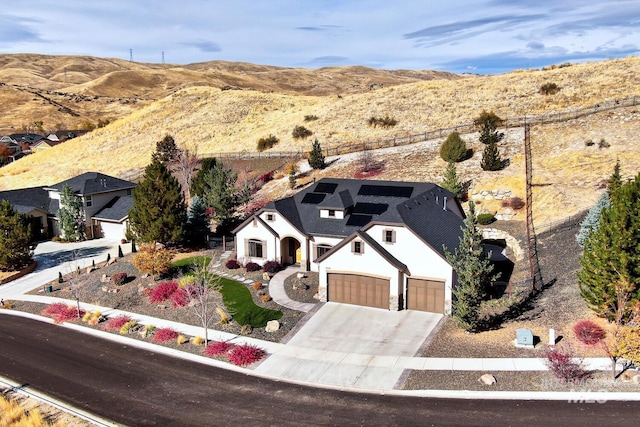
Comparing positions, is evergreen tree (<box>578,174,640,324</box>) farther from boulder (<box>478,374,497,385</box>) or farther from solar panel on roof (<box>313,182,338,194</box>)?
solar panel on roof (<box>313,182,338,194</box>)

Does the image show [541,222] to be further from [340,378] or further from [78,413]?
[78,413]

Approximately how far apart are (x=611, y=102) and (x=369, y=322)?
56.5 metres

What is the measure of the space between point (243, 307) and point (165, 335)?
18.6 feet

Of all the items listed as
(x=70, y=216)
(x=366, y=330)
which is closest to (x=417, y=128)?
(x=70, y=216)

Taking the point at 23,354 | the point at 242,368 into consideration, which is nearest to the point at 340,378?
the point at 242,368

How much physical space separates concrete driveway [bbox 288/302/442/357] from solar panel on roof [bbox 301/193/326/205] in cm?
1079

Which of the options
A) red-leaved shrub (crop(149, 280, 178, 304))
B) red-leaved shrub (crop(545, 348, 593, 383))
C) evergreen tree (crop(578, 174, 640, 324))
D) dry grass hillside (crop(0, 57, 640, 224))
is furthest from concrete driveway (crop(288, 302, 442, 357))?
dry grass hillside (crop(0, 57, 640, 224))

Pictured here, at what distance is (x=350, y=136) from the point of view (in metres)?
81.3

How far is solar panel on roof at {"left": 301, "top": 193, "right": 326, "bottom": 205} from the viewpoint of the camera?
4150 centimetres

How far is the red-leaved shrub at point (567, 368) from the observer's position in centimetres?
2242

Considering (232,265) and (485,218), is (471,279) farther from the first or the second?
(485,218)

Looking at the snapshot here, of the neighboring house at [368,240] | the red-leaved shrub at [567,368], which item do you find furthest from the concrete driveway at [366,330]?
the red-leaved shrub at [567,368]

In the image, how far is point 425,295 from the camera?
32062 mm

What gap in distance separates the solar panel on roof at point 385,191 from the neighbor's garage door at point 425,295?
28.6 ft
